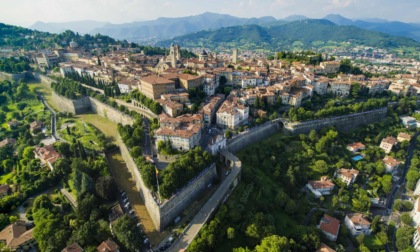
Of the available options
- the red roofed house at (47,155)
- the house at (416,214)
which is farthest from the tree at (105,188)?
the house at (416,214)

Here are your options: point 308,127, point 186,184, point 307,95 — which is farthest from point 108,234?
point 307,95

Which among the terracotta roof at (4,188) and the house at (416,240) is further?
the terracotta roof at (4,188)

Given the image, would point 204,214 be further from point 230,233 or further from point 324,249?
point 324,249

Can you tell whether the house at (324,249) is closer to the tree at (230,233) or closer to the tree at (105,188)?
the tree at (230,233)

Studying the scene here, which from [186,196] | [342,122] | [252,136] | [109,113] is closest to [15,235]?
[186,196]

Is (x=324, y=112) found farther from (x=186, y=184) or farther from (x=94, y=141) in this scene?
(x=94, y=141)

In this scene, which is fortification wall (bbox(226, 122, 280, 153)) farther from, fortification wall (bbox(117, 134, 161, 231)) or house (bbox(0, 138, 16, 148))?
house (bbox(0, 138, 16, 148))
